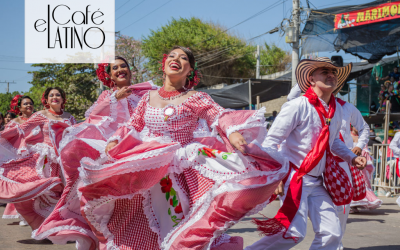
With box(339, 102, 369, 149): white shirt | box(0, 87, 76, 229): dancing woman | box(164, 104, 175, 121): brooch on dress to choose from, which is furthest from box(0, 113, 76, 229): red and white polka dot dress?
box(339, 102, 369, 149): white shirt

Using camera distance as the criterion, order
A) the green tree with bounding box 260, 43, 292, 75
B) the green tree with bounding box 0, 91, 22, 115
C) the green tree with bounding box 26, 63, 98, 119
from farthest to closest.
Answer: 1. the green tree with bounding box 0, 91, 22, 115
2. the green tree with bounding box 260, 43, 292, 75
3. the green tree with bounding box 26, 63, 98, 119

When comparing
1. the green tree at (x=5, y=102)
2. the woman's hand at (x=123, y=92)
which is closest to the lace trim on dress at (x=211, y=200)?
the woman's hand at (x=123, y=92)

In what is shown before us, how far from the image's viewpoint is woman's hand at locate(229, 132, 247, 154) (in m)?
3.15

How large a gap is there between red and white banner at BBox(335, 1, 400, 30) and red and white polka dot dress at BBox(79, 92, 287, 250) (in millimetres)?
9975

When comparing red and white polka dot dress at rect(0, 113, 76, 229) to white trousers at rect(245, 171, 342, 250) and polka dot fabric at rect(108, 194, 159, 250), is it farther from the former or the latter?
white trousers at rect(245, 171, 342, 250)

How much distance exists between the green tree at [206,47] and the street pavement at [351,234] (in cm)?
3050

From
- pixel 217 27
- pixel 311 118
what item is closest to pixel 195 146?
pixel 311 118

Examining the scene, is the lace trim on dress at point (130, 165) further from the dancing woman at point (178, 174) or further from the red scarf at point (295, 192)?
the red scarf at point (295, 192)

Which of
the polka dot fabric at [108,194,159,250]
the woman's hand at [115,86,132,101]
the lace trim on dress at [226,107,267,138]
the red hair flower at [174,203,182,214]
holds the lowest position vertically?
the polka dot fabric at [108,194,159,250]

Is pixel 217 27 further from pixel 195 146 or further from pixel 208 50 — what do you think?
pixel 195 146

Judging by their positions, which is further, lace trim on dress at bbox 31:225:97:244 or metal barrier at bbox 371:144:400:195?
metal barrier at bbox 371:144:400:195

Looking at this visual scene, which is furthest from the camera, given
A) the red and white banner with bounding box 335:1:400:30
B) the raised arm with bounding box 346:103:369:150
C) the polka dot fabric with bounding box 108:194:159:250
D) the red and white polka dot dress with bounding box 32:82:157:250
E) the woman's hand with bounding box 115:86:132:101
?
the red and white banner with bounding box 335:1:400:30

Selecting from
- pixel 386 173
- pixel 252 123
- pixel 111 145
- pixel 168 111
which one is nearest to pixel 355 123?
pixel 252 123

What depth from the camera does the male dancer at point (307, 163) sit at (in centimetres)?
345
